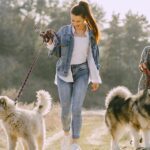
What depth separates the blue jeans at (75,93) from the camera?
8.18 meters

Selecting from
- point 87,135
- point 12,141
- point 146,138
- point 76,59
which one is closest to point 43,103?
point 12,141

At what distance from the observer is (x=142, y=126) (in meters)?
8.90

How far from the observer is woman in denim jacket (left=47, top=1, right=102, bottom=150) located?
323 inches

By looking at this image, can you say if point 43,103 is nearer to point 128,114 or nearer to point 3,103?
point 3,103

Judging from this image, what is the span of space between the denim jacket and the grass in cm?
269

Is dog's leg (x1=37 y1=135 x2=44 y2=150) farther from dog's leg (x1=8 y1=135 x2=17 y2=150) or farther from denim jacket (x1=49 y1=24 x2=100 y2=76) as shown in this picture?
denim jacket (x1=49 y1=24 x2=100 y2=76)

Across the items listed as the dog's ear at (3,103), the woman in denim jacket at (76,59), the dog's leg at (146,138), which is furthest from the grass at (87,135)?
the dog's ear at (3,103)

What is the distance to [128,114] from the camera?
920 centimetres

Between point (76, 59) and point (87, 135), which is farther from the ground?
point (76, 59)

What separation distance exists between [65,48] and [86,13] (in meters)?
0.62

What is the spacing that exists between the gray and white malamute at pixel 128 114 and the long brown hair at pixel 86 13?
1408 mm

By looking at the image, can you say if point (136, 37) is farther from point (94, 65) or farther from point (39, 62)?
point (94, 65)

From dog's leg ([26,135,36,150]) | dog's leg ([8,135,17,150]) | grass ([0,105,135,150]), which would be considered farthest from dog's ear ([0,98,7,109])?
grass ([0,105,135,150])

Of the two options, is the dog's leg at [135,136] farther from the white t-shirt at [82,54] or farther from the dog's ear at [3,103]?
the dog's ear at [3,103]
